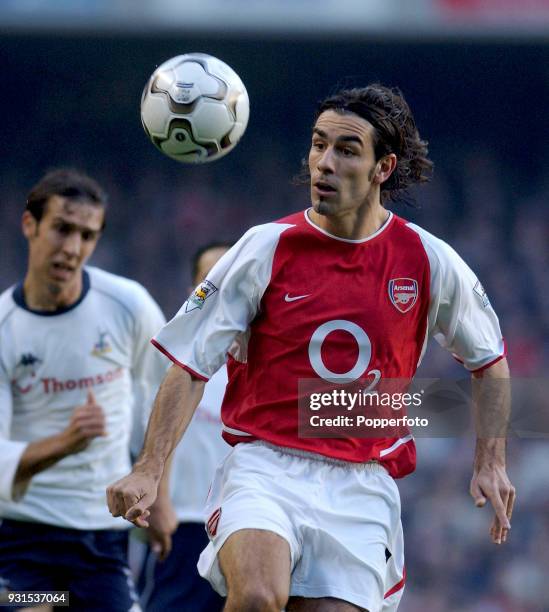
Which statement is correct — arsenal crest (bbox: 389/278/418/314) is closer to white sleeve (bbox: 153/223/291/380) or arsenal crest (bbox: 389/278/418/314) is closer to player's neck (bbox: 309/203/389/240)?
player's neck (bbox: 309/203/389/240)

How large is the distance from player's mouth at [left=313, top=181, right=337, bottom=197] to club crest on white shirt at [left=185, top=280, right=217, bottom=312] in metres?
0.52

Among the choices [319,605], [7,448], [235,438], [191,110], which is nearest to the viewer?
[319,605]

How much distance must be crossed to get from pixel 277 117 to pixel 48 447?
12.3 m

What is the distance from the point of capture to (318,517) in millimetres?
4145

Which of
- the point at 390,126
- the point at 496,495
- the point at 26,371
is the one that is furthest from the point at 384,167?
the point at 26,371

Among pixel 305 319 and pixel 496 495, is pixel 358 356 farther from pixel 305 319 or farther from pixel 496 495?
pixel 496 495

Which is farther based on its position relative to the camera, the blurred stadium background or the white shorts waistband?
the blurred stadium background

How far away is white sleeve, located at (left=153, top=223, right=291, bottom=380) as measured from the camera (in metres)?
4.30

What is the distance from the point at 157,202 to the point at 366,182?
38.9 ft

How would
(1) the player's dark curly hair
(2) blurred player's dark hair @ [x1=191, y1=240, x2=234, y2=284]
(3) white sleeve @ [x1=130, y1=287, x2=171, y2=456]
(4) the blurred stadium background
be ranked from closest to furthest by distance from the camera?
(1) the player's dark curly hair < (3) white sleeve @ [x1=130, y1=287, x2=171, y2=456] < (2) blurred player's dark hair @ [x1=191, y1=240, x2=234, y2=284] < (4) the blurred stadium background

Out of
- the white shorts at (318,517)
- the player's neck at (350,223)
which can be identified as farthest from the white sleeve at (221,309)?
the white shorts at (318,517)

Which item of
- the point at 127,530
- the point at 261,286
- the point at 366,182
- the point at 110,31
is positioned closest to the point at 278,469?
the point at 261,286

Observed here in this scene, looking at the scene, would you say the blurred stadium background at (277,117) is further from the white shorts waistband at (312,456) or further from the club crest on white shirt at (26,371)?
the white shorts waistband at (312,456)

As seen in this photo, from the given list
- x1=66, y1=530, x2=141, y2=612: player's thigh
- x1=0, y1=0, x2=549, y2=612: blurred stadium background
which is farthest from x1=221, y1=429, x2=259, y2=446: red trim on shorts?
x1=0, y1=0, x2=549, y2=612: blurred stadium background
